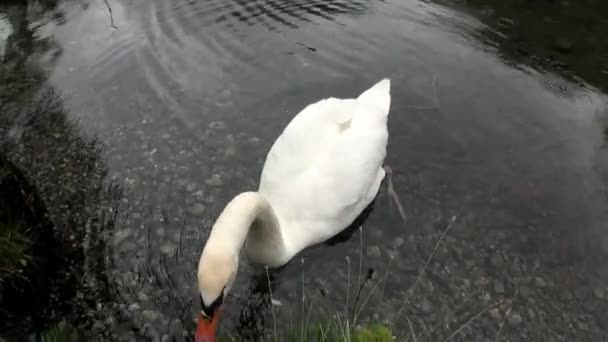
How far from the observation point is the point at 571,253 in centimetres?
543

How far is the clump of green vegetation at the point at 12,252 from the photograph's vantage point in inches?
165

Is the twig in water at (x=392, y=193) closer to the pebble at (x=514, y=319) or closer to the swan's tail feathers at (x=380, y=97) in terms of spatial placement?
the swan's tail feathers at (x=380, y=97)

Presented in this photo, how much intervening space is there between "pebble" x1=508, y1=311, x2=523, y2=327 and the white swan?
152 centimetres

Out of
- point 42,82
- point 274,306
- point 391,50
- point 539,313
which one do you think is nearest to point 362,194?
point 274,306

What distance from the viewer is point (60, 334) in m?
3.99

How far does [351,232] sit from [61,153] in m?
3.22

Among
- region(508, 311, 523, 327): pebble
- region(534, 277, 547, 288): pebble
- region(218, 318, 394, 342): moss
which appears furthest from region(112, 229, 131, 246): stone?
region(534, 277, 547, 288): pebble

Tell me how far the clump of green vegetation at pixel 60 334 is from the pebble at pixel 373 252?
2.48 m

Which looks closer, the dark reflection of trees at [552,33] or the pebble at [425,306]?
the pebble at [425,306]

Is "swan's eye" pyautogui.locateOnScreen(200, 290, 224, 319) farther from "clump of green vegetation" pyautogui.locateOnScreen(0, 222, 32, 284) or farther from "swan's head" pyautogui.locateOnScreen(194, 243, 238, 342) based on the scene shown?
"clump of green vegetation" pyautogui.locateOnScreen(0, 222, 32, 284)

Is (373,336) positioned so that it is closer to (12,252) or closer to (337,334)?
(337,334)

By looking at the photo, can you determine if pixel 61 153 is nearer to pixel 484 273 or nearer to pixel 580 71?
pixel 484 273

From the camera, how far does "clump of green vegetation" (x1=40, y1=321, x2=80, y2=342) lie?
12.8ft

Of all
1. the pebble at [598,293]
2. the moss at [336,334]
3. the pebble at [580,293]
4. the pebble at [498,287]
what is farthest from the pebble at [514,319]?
the moss at [336,334]
